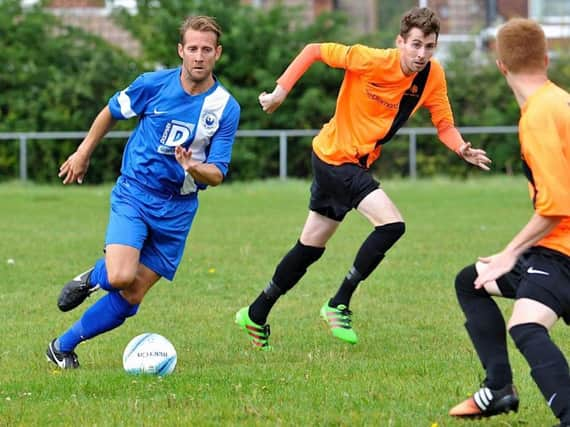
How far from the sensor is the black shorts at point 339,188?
7.79 metres

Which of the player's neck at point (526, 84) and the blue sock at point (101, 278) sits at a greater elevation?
the player's neck at point (526, 84)

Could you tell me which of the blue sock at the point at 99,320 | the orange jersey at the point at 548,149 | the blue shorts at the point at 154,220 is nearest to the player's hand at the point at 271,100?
the blue shorts at the point at 154,220

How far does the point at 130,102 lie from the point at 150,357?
153cm

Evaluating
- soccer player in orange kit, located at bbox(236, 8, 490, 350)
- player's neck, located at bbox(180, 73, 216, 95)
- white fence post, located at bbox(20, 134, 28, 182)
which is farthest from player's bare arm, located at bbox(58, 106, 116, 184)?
white fence post, located at bbox(20, 134, 28, 182)

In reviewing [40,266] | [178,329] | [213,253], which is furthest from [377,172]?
[178,329]

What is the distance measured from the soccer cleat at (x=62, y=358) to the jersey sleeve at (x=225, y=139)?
4.57 feet

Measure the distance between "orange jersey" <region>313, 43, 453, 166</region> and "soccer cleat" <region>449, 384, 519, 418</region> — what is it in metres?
2.87

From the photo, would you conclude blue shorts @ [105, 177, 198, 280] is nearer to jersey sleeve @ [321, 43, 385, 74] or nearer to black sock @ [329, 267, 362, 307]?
black sock @ [329, 267, 362, 307]

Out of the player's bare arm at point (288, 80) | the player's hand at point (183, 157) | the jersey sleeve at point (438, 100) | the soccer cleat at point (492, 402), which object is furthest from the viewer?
the jersey sleeve at point (438, 100)

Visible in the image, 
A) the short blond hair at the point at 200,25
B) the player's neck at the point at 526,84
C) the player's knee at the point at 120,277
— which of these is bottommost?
the player's knee at the point at 120,277

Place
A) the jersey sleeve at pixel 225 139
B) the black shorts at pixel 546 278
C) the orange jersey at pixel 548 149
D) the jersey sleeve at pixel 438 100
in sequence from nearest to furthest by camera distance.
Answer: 1. the orange jersey at pixel 548 149
2. the black shorts at pixel 546 278
3. the jersey sleeve at pixel 225 139
4. the jersey sleeve at pixel 438 100

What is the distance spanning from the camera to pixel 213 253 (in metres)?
13.1

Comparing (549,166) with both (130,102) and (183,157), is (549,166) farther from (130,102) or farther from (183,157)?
(130,102)

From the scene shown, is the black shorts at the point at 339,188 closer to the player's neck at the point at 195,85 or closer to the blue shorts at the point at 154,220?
the blue shorts at the point at 154,220
